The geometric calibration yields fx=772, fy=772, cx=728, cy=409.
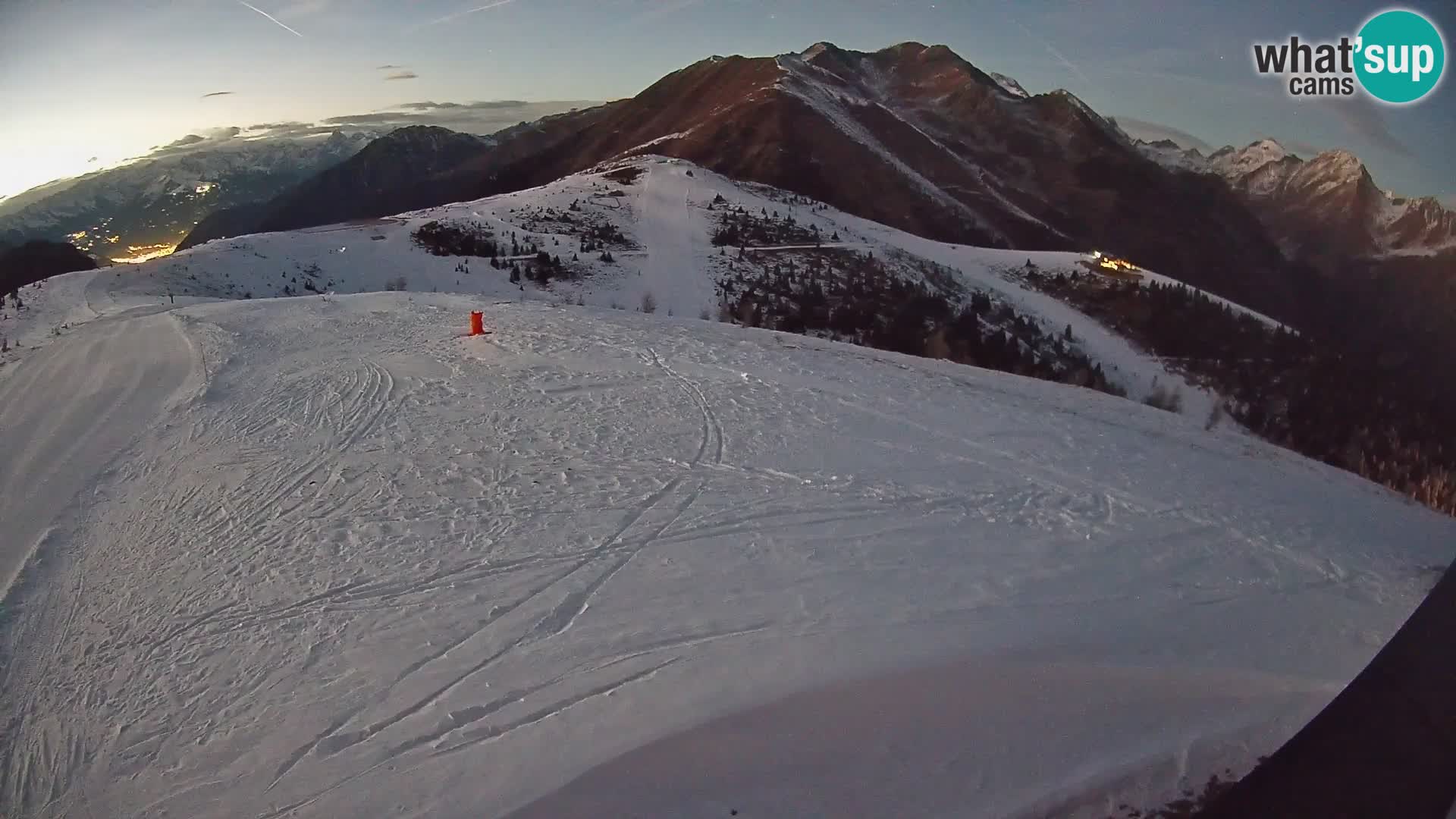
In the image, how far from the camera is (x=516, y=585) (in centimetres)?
512

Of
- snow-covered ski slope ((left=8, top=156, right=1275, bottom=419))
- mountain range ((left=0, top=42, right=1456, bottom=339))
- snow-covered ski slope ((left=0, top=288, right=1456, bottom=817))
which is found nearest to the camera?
snow-covered ski slope ((left=0, top=288, right=1456, bottom=817))

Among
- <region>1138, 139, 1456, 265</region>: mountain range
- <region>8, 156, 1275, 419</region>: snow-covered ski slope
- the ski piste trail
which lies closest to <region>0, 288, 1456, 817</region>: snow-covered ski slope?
the ski piste trail

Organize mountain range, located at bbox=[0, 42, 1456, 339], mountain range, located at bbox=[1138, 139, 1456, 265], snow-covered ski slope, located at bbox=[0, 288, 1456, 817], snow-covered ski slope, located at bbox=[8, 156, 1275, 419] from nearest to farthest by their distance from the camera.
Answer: snow-covered ski slope, located at bbox=[0, 288, 1456, 817] < mountain range, located at bbox=[1138, 139, 1456, 265] < mountain range, located at bbox=[0, 42, 1456, 339] < snow-covered ski slope, located at bbox=[8, 156, 1275, 419]

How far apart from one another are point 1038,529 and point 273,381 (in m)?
8.53

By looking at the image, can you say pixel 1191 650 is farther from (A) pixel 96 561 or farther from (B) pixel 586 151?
(B) pixel 586 151

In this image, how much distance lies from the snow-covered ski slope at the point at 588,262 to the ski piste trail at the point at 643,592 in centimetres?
543

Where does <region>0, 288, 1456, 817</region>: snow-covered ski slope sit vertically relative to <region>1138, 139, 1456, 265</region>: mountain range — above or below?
below

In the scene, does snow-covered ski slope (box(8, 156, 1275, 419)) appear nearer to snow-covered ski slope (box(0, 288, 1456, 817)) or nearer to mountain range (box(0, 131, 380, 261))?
mountain range (box(0, 131, 380, 261))

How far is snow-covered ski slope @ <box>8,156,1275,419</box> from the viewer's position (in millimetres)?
18828

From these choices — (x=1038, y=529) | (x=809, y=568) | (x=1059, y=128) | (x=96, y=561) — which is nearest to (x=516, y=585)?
(x=809, y=568)

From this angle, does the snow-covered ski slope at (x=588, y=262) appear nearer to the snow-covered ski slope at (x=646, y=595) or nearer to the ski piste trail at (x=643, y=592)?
the ski piste trail at (x=643, y=592)

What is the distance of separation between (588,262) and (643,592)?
2094 centimetres

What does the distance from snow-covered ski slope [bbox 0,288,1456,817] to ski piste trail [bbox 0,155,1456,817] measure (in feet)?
0.08

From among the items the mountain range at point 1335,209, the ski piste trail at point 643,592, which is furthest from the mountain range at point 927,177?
the ski piste trail at point 643,592
